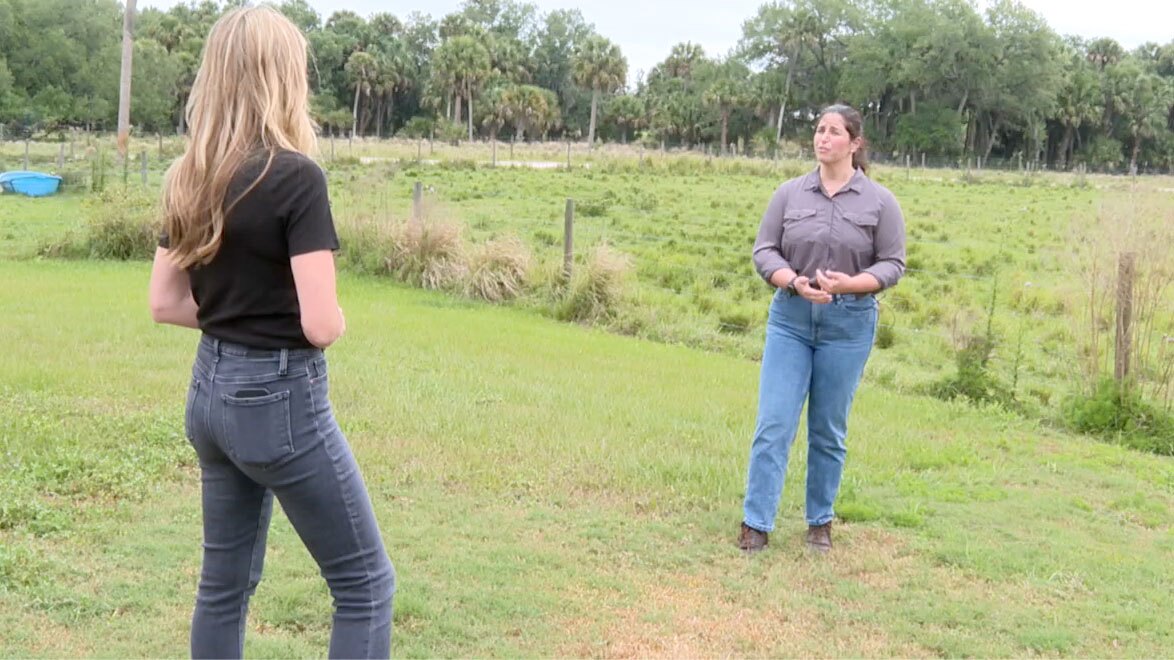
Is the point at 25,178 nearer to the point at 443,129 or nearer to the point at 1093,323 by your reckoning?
the point at 1093,323

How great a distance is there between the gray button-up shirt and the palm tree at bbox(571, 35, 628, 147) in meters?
71.8

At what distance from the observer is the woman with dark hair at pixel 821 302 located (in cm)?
479

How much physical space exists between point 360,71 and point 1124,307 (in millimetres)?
78138

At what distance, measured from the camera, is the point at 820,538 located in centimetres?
502

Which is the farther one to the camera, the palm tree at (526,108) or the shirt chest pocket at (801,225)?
the palm tree at (526,108)

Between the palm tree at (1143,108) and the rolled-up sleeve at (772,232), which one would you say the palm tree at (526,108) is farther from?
the rolled-up sleeve at (772,232)

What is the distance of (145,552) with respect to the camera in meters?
4.52

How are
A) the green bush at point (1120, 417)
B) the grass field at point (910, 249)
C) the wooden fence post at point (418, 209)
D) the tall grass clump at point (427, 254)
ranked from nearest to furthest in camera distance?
the green bush at point (1120, 417)
the grass field at point (910, 249)
the tall grass clump at point (427, 254)
the wooden fence post at point (418, 209)

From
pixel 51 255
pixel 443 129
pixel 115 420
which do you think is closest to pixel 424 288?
pixel 51 255

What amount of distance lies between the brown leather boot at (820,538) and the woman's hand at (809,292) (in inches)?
43.3

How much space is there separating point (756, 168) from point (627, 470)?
3630cm

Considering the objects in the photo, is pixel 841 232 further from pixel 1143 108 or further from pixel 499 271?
pixel 1143 108

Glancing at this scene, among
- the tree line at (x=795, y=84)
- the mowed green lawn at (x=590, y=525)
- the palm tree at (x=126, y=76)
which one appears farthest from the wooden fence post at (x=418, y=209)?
the tree line at (x=795, y=84)

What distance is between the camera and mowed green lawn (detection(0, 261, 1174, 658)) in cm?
403
